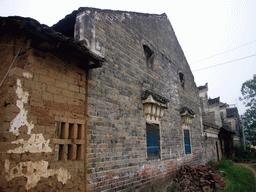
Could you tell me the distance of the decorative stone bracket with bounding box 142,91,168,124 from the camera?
6469 millimetres

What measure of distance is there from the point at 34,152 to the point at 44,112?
72 centimetres

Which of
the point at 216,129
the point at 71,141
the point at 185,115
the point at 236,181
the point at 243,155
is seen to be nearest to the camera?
the point at 71,141

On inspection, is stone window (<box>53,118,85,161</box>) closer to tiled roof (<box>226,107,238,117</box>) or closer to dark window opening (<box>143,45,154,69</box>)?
dark window opening (<box>143,45,154,69</box>)

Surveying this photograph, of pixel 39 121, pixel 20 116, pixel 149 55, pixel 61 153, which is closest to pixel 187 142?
pixel 149 55

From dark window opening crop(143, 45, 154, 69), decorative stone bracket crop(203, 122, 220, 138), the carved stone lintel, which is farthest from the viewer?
decorative stone bracket crop(203, 122, 220, 138)

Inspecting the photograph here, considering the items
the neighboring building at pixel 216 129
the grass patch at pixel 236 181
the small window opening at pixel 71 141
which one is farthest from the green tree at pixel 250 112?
the small window opening at pixel 71 141

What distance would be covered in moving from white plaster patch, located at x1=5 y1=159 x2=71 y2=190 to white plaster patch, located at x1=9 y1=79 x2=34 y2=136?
0.50m

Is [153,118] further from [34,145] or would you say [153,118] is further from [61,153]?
[34,145]

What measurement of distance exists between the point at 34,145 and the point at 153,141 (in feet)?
14.5

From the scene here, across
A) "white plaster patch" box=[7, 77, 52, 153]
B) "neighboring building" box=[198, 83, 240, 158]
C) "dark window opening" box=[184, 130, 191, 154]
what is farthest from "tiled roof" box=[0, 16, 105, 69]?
"neighboring building" box=[198, 83, 240, 158]

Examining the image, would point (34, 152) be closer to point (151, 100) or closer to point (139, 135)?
point (139, 135)

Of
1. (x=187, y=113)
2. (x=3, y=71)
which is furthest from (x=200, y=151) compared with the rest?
(x=3, y=71)

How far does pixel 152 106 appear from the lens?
6648 mm

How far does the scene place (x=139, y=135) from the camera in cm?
602
